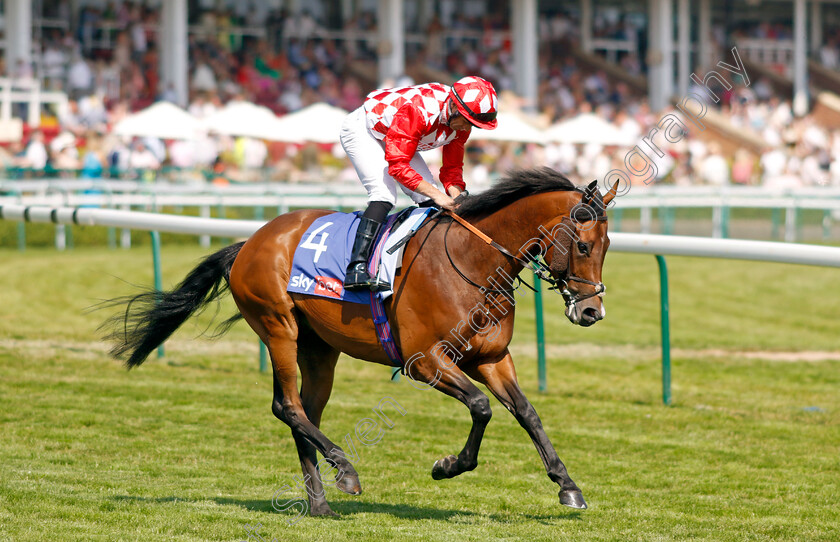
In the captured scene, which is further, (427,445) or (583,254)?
(427,445)

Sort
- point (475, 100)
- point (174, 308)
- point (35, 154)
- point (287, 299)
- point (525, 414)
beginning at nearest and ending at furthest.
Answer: point (525, 414) < point (475, 100) < point (287, 299) < point (174, 308) < point (35, 154)

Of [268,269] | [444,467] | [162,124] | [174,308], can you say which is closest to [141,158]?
[162,124]

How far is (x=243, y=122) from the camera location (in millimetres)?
17453

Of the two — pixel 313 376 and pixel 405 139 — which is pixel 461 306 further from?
pixel 313 376

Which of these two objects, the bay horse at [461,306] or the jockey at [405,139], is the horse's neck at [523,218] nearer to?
the bay horse at [461,306]

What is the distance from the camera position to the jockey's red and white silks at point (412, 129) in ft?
15.0

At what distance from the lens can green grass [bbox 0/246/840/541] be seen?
14.1 ft

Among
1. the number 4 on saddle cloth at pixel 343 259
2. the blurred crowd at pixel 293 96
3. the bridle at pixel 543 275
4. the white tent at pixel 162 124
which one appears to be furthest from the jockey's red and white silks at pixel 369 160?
the white tent at pixel 162 124

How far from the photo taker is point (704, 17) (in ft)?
97.3

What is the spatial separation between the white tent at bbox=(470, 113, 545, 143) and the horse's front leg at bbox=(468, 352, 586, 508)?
14.3 meters

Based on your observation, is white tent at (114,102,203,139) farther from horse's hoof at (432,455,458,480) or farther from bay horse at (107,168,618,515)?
horse's hoof at (432,455,458,480)

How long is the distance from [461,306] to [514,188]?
511mm

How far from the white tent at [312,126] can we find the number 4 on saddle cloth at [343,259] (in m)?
12.7

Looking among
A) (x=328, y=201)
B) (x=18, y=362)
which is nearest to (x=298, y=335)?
(x=18, y=362)
